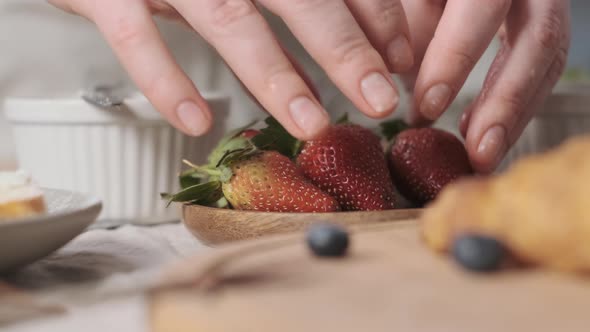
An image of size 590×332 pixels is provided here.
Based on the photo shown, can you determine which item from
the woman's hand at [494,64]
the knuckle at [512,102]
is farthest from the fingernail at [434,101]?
the knuckle at [512,102]

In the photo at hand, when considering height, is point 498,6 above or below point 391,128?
above

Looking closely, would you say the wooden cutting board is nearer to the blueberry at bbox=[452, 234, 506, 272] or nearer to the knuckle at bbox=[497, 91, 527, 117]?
the blueberry at bbox=[452, 234, 506, 272]

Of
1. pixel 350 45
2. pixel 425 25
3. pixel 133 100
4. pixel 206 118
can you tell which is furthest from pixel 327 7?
pixel 133 100

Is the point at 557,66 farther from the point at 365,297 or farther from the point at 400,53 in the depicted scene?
the point at 365,297

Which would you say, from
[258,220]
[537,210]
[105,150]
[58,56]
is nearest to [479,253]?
[537,210]

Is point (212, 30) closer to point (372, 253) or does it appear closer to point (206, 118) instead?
point (206, 118)

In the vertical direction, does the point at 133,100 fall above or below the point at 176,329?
below

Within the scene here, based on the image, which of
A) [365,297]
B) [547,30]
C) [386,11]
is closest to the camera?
[365,297]
